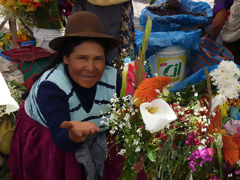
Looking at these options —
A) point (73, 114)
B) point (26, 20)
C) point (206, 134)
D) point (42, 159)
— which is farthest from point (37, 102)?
point (26, 20)

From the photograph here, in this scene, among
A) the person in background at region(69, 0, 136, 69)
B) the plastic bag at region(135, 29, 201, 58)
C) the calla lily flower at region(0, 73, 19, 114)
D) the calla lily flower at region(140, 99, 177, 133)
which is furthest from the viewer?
the plastic bag at region(135, 29, 201, 58)

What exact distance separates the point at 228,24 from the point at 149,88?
2.20 meters

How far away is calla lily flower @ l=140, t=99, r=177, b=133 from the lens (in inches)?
31.5

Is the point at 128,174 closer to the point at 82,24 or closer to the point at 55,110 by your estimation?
the point at 55,110

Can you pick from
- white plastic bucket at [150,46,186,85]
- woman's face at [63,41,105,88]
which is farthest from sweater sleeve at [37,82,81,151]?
white plastic bucket at [150,46,186,85]

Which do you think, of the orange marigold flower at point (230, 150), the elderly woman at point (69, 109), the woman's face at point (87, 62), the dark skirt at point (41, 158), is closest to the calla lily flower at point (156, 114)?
the orange marigold flower at point (230, 150)

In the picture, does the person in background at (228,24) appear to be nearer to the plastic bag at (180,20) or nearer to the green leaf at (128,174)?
the plastic bag at (180,20)

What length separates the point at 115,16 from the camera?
2.27 meters

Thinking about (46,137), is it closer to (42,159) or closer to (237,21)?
(42,159)

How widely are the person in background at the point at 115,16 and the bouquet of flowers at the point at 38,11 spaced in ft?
1.04

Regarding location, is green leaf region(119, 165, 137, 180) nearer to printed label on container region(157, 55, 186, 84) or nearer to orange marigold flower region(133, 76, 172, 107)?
orange marigold flower region(133, 76, 172, 107)

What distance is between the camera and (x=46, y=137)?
150 cm

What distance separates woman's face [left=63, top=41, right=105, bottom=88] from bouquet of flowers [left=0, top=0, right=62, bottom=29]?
1.31 m

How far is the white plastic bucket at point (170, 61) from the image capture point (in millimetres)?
2629
